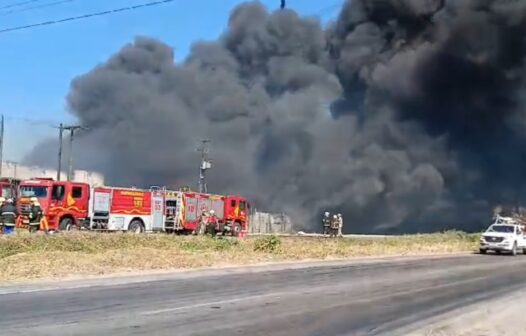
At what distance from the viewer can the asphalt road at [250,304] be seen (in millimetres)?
9102

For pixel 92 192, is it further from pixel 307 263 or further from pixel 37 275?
pixel 37 275

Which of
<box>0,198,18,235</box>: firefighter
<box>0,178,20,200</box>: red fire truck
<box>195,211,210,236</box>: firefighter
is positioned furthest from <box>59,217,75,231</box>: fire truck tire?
<box>0,198,18,235</box>: firefighter

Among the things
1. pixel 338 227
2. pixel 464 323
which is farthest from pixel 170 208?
pixel 464 323

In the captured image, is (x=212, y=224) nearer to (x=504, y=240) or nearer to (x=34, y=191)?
(x=34, y=191)

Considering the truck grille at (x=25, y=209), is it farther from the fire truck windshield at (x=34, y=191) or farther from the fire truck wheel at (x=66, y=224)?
the fire truck wheel at (x=66, y=224)

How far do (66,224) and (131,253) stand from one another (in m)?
13.0

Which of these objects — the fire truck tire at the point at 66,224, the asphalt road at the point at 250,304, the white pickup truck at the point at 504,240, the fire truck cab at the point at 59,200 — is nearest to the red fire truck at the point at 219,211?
the fire truck cab at the point at 59,200

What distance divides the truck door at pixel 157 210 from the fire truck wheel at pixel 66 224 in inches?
248

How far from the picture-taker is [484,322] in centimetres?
1072

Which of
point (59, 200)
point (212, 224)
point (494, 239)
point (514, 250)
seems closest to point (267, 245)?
point (59, 200)

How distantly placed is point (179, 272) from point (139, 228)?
2026cm

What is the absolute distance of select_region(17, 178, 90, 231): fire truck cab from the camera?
32.9 meters

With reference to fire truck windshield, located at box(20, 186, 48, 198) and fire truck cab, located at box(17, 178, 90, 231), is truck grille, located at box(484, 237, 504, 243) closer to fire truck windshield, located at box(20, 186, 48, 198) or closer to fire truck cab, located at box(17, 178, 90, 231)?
fire truck cab, located at box(17, 178, 90, 231)

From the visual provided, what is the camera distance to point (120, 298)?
12055mm
